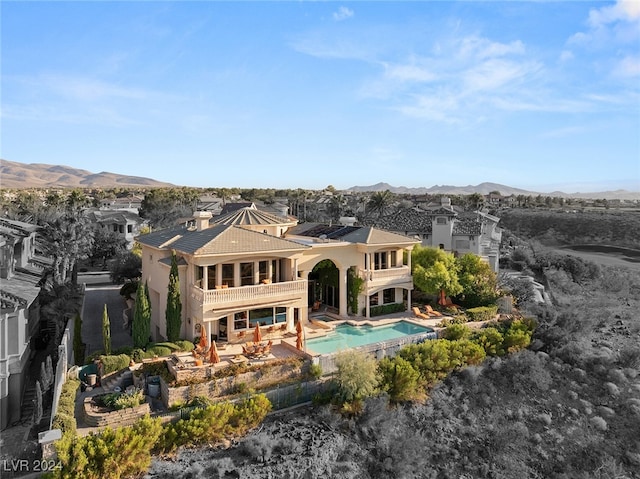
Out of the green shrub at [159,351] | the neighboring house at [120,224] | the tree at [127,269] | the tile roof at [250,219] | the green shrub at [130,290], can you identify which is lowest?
the green shrub at [159,351]

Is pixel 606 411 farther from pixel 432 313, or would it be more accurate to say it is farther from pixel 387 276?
pixel 387 276

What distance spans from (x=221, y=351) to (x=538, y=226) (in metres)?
87.3

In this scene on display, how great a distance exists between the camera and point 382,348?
2302 centimetres

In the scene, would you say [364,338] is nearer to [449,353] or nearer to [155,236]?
[449,353]

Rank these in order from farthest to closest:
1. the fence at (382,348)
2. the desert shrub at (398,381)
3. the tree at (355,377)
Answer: the fence at (382,348) < the desert shrub at (398,381) < the tree at (355,377)

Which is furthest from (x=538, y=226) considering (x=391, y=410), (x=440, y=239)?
(x=391, y=410)

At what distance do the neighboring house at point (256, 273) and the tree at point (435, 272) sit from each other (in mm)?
822

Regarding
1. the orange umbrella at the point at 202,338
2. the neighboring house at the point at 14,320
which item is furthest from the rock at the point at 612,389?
the neighboring house at the point at 14,320

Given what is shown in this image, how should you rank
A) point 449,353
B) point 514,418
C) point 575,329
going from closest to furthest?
point 514,418 < point 449,353 < point 575,329

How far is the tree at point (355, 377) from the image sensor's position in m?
19.4

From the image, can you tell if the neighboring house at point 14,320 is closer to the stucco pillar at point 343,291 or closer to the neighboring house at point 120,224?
the stucco pillar at point 343,291

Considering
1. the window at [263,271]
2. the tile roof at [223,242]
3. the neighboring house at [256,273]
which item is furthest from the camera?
the window at [263,271]

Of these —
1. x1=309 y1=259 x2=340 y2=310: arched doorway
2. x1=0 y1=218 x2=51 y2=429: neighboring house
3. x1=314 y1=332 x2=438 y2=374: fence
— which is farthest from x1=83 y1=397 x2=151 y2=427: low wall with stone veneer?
x1=309 y1=259 x2=340 y2=310: arched doorway

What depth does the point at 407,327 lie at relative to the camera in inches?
1054
